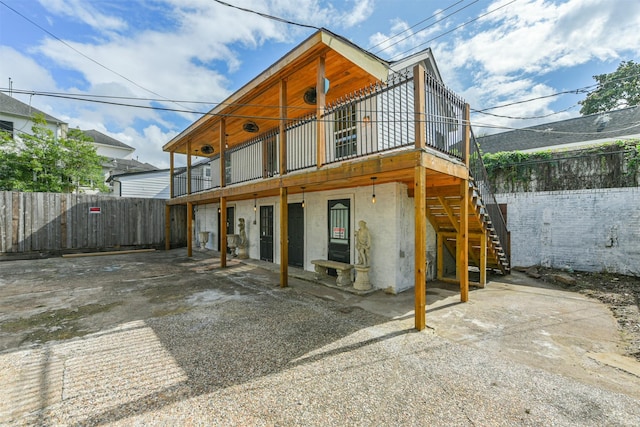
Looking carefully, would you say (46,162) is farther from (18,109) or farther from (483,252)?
(483,252)

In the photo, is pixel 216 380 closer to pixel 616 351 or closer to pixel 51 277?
pixel 616 351

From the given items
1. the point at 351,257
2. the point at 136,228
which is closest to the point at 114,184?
the point at 136,228

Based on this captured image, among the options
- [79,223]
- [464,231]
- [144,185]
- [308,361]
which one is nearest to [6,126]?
[144,185]

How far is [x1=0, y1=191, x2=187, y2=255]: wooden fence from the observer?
33.5 ft

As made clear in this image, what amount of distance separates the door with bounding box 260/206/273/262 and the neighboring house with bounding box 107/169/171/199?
15.2 metres

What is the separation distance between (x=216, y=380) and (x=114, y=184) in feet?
81.6

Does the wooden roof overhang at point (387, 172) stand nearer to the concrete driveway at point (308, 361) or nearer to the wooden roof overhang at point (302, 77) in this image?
the wooden roof overhang at point (302, 77)

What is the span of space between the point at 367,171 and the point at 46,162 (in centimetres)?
1985

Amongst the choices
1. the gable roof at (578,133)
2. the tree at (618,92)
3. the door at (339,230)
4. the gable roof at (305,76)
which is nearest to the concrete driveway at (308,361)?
the door at (339,230)

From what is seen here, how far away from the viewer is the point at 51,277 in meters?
7.35

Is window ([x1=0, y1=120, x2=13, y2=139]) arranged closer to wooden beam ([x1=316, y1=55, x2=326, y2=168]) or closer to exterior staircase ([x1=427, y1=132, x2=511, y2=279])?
wooden beam ([x1=316, y1=55, x2=326, y2=168])

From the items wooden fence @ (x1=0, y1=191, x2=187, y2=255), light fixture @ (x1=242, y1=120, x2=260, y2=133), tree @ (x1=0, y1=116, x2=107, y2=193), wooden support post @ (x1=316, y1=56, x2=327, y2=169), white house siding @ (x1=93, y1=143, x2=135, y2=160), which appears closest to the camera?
wooden support post @ (x1=316, y1=56, x2=327, y2=169)

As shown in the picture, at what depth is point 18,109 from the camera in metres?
18.1

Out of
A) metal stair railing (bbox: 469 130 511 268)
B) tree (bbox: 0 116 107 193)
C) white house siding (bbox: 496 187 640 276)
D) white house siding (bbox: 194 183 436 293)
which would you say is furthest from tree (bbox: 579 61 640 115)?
tree (bbox: 0 116 107 193)
